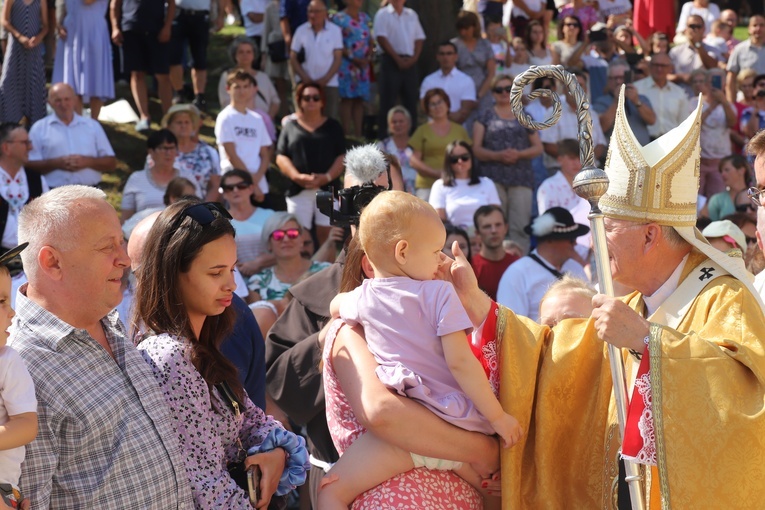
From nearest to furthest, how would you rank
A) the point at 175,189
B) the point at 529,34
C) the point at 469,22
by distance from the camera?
the point at 175,189, the point at 469,22, the point at 529,34

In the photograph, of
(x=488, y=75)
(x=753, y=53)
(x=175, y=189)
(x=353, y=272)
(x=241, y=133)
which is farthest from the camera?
(x=753, y=53)

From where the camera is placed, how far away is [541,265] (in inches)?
321

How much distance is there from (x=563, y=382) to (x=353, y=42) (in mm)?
9929

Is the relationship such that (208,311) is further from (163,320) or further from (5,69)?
(5,69)

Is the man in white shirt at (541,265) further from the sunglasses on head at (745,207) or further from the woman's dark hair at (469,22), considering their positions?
the woman's dark hair at (469,22)

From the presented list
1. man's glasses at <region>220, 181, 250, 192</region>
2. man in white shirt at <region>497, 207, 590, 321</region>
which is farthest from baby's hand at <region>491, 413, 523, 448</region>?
man's glasses at <region>220, 181, 250, 192</region>

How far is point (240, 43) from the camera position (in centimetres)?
1236

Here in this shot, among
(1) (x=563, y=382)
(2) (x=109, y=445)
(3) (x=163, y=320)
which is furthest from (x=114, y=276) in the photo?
(1) (x=563, y=382)

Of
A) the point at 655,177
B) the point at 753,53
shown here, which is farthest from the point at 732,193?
the point at 655,177

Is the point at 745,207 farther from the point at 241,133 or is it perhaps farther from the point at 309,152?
the point at 241,133

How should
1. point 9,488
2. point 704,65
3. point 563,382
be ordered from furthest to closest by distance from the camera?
1. point 704,65
2. point 563,382
3. point 9,488

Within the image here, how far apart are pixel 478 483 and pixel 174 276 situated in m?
1.26

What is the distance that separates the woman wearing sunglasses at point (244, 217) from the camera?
8.94 m

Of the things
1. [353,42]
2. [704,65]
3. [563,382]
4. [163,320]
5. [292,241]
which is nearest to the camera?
[163,320]
